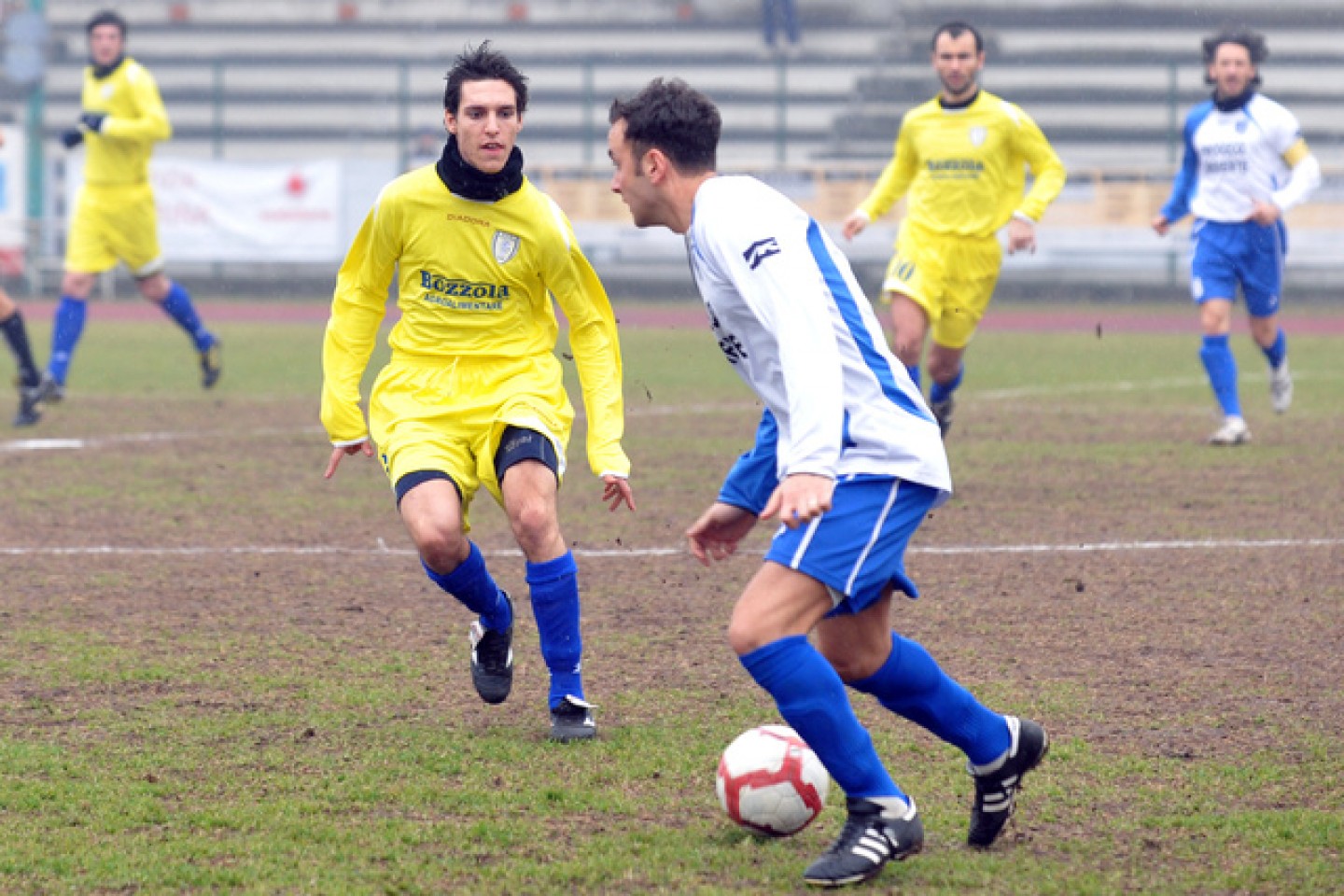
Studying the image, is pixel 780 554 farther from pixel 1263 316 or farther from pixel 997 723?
pixel 1263 316

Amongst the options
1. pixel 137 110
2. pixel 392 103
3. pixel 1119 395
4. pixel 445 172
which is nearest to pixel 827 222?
pixel 392 103

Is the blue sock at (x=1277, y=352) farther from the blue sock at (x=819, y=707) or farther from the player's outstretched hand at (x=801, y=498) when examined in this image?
the player's outstretched hand at (x=801, y=498)

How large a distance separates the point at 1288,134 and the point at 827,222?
48.4 feet

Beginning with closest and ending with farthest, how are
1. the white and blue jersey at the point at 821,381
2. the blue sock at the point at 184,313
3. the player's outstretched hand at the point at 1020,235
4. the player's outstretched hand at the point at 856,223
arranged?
the white and blue jersey at the point at 821,381, the player's outstretched hand at the point at 1020,235, the player's outstretched hand at the point at 856,223, the blue sock at the point at 184,313

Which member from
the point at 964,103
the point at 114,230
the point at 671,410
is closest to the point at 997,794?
the point at 964,103

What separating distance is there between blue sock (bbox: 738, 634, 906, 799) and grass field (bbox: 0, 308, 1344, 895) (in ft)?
0.71

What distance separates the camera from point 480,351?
17.2 feet

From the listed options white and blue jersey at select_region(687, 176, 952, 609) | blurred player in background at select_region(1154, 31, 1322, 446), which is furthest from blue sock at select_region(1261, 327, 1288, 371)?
white and blue jersey at select_region(687, 176, 952, 609)

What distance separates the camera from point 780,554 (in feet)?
12.1

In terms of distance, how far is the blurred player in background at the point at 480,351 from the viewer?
4984mm

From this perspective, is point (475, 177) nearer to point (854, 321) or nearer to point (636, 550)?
point (854, 321)

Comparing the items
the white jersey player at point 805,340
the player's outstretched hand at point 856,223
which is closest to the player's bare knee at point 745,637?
the white jersey player at point 805,340

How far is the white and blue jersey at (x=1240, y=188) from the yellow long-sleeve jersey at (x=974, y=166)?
1.34 meters

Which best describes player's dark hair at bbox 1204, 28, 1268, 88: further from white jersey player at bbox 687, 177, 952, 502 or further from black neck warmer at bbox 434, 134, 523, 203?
white jersey player at bbox 687, 177, 952, 502
